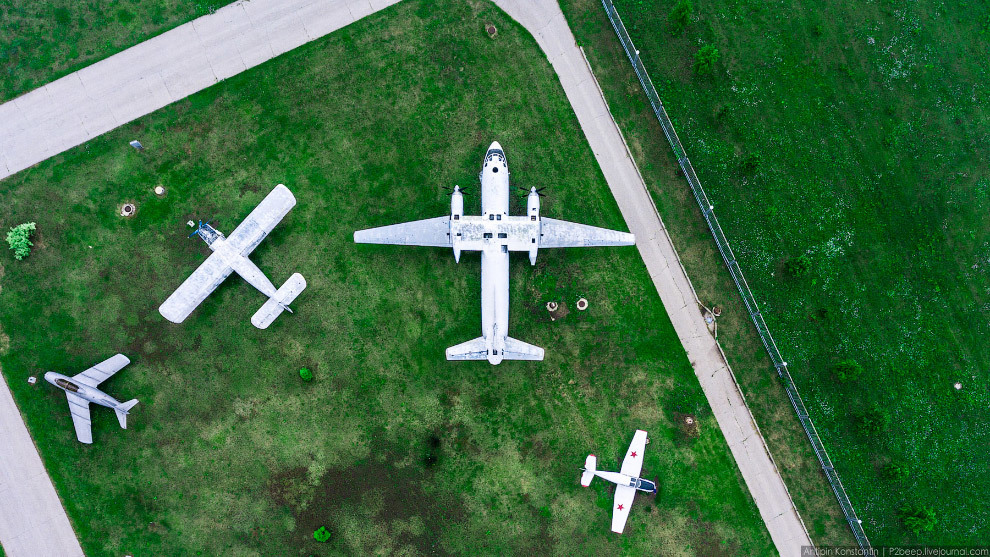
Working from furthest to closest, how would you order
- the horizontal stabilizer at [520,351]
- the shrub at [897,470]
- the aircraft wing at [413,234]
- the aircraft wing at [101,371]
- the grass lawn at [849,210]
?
the grass lawn at [849,210]
the shrub at [897,470]
the aircraft wing at [413,234]
the aircraft wing at [101,371]
the horizontal stabilizer at [520,351]

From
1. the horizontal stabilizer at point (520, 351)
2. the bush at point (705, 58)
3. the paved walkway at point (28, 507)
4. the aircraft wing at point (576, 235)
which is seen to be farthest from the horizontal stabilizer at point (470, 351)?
the paved walkway at point (28, 507)

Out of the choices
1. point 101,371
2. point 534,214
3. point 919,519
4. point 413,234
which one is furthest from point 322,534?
point 919,519

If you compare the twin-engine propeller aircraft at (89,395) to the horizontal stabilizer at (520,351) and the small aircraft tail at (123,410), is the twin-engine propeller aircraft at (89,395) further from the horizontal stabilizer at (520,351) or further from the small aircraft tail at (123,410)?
the horizontal stabilizer at (520,351)

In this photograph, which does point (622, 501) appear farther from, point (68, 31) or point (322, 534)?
point (68, 31)

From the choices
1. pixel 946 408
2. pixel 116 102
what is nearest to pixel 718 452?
pixel 946 408

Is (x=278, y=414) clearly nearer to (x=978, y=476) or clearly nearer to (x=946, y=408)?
(x=946, y=408)

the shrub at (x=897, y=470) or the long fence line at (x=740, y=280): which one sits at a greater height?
the long fence line at (x=740, y=280)
